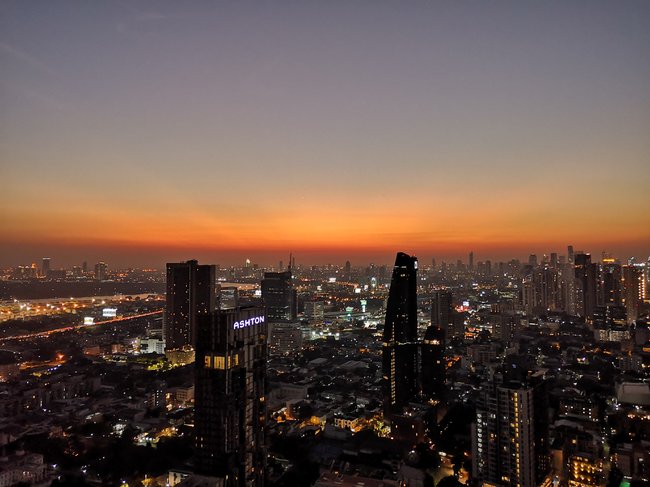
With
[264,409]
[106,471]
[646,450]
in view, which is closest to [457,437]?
[646,450]

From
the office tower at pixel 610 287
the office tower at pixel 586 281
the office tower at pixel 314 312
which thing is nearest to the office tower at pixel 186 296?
the office tower at pixel 314 312

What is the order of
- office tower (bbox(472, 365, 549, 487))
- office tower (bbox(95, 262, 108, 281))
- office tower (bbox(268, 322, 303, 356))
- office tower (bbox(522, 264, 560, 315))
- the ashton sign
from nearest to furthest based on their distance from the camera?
the ashton sign → office tower (bbox(472, 365, 549, 487)) → office tower (bbox(268, 322, 303, 356)) → office tower (bbox(522, 264, 560, 315)) → office tower (bbox(95, 262, 108, 281))

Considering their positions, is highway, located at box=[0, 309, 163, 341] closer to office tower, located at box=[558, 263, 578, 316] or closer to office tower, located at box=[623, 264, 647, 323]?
office tower, located at box=[558, 263, 578, 316]

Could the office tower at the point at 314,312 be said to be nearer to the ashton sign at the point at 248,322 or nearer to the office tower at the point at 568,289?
the office tower at the point at 568,289

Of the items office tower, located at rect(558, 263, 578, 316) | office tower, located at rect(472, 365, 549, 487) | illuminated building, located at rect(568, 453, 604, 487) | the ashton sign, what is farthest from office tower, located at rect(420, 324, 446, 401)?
office tower, located at rect(558, 263, 578, 316)

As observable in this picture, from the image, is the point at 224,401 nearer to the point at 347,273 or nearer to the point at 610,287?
the point at 610,287
